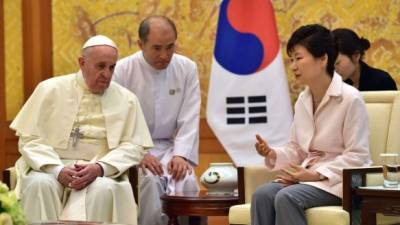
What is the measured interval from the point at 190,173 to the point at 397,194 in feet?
5.78

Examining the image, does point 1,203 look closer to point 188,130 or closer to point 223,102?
point 188,130

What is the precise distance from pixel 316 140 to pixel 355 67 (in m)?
1.03

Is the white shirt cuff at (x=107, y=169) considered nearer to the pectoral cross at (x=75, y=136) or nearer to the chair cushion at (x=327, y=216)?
the pectoral cross at (x=75, y=136)

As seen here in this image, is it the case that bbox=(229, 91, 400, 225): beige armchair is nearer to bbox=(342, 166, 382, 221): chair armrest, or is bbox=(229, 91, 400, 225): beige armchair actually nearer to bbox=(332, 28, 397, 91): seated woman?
bbox=(342, 166, 382, 221): chair armrest

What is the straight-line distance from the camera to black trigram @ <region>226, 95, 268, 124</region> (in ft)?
21.1

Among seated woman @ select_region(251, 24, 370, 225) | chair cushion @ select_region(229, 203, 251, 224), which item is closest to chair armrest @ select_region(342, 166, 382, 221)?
seated woman @ select_region(251, 24, 370, 225)

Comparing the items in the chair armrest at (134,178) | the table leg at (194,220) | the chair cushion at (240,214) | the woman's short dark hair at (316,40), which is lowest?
the table leg at (194,220)

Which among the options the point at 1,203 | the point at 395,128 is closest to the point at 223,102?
the point at 395,128

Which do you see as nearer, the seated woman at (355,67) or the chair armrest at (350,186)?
the chair armrest at (350,186)

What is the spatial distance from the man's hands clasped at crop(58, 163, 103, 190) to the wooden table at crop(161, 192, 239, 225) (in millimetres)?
450

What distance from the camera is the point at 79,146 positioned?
5.08 meters

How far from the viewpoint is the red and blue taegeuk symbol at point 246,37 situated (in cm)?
646

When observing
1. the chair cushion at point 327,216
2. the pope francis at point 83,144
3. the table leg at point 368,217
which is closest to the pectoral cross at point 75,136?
the pope francis at point 83,144

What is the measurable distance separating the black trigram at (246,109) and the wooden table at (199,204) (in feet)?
5.12
